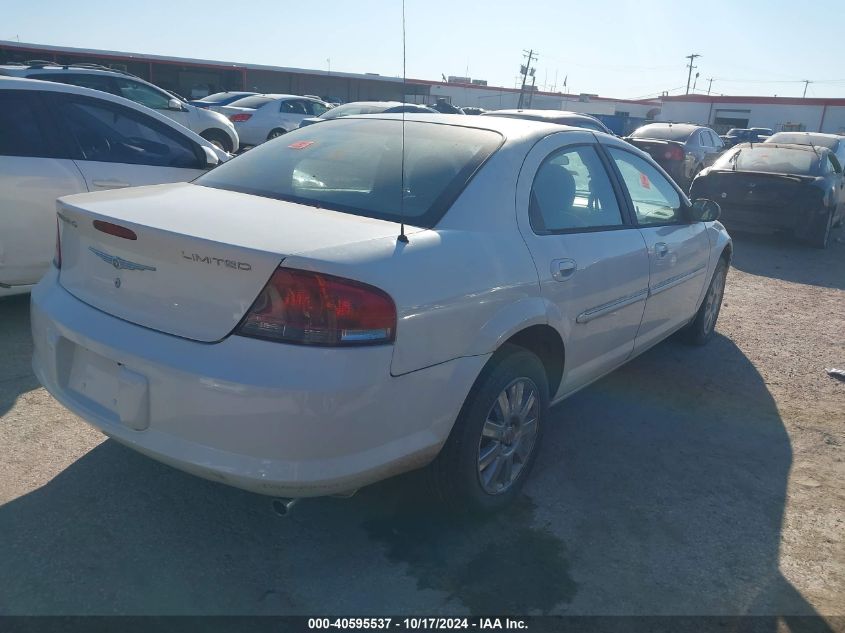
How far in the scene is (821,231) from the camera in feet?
32.7

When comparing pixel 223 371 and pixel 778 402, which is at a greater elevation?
pixel 223 371

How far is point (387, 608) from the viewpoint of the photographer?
8.43 ft

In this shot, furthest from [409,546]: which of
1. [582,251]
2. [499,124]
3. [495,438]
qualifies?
[499,124]

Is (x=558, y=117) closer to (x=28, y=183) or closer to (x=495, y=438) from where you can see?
(x=28, y=183)

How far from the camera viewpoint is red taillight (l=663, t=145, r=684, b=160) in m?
14.5

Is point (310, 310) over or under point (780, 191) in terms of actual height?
over

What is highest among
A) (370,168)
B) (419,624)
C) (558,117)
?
(558,117)

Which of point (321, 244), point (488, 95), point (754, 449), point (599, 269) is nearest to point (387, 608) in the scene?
point (321, 244)

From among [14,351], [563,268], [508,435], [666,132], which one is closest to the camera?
[508,435]

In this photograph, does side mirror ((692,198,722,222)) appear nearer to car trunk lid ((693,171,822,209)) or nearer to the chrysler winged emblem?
the chrysler winged emblem

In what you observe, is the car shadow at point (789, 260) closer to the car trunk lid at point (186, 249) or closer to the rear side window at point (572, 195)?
the rear side window at point (572, 195)

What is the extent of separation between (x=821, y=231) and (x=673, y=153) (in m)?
4.94

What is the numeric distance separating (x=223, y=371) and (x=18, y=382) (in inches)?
95.9

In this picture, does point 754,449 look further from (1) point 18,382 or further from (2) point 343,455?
(1) point 18,382
